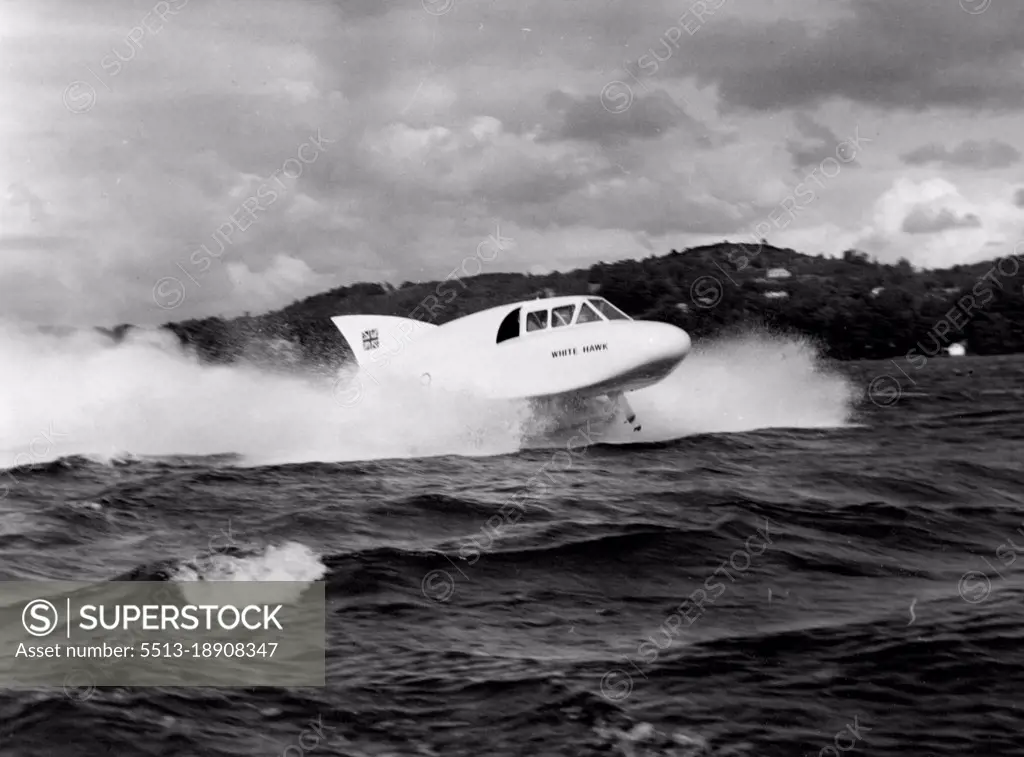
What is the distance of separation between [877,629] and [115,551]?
29.2ft

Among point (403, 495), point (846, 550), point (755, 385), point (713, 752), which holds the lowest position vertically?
point (713, 752)

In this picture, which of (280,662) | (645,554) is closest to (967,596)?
(645,554)

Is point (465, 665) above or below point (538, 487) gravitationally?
below

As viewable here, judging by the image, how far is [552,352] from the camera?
23422 millimetres

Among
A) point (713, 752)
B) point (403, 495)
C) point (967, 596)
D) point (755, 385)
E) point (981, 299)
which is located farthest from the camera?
point (981, 299)

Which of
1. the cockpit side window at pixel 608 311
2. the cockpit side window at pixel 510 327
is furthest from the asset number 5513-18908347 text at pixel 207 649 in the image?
the cockpit side window at pixel 608 311

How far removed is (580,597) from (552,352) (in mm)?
13230

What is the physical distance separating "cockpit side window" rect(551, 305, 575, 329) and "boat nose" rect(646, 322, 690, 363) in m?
1.89

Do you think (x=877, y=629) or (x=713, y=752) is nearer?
(x=713, y=752)

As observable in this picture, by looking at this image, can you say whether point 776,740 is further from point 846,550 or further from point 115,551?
point 115,551

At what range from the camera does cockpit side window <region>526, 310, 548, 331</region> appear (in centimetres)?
2386

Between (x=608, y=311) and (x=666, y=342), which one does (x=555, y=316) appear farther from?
(x=666, y=342)

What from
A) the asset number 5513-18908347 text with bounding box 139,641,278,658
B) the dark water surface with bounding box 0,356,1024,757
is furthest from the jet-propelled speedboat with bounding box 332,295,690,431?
the asset number 5513-18908347 text with bounding box 139,641,278,658

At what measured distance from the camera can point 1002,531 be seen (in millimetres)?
14023
